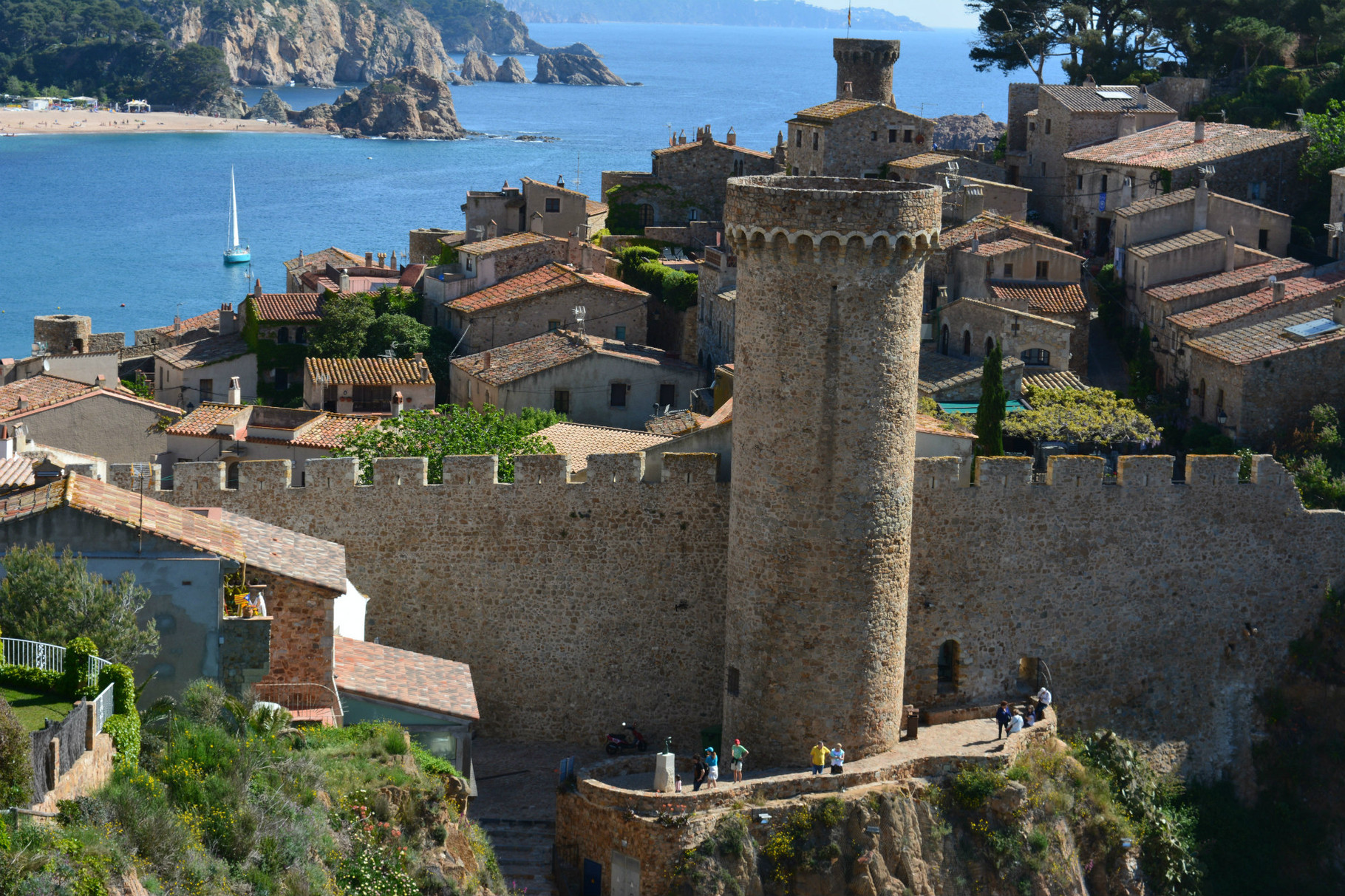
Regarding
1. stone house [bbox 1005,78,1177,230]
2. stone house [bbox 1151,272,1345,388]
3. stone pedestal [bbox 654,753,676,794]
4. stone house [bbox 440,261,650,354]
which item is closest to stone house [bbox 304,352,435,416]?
stone house [bbox 440,261,650,354]

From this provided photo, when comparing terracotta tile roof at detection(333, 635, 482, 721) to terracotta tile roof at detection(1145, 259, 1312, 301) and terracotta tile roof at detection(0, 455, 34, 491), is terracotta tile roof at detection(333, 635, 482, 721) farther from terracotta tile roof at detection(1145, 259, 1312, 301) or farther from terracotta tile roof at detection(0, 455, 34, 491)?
terracotta tile roof at detection(1145, 259, 1312, 301)

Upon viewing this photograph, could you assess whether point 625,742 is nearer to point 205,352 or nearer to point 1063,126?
point 205,352

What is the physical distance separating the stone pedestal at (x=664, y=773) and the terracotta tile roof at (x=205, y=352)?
25.7m

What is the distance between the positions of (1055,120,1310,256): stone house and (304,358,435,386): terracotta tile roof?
1667 cm

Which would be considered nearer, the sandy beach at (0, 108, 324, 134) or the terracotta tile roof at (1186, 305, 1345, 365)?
the terracotta tile roof at (1186, 305, 1345, 365)

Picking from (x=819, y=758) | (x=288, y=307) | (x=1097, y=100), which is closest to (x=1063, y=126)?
(x=1097, y=100)

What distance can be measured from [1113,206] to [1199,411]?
1177cm

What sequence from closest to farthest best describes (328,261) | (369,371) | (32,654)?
(32,654) < (369,371) < (328,261)

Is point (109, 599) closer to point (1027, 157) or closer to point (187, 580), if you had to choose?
point (187, 580)

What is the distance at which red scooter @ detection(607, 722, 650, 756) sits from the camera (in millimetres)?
26688

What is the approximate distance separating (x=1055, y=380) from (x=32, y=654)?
2311 cm

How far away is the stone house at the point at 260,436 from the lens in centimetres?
3462

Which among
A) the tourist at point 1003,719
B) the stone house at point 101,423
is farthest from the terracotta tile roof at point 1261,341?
the stone house at point 101,423

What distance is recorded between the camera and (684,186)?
183 feet
